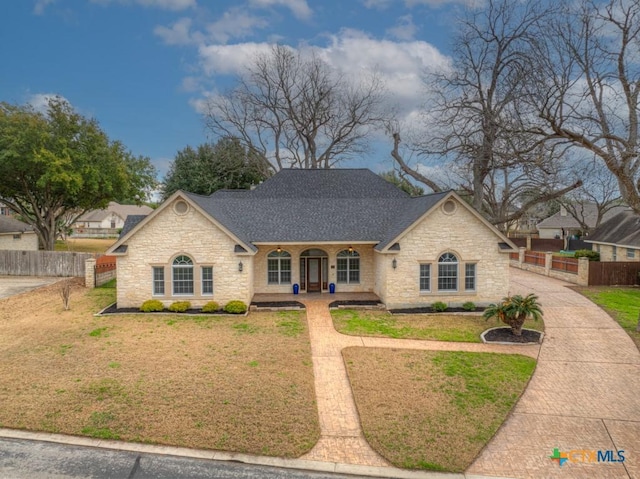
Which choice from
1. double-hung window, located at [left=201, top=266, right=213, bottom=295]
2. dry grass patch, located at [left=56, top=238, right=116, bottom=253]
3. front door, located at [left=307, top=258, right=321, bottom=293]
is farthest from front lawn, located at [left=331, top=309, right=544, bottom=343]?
dry grass patch, located at [left=56, top=238, right=116, bottom=253]

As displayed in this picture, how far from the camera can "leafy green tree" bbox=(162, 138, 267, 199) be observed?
3847 centimetres

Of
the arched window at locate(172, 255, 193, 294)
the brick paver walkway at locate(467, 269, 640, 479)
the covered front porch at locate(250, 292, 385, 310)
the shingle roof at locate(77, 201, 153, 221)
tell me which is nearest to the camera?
the brick paver walkway at locate(467, 269, 640, 479)

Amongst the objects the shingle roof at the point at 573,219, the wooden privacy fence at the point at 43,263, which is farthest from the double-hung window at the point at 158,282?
the shingle roof at the point at 573,219

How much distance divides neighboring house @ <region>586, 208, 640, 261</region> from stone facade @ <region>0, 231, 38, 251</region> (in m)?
50.9

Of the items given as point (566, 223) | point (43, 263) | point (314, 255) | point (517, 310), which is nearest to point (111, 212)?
point (43, 263)

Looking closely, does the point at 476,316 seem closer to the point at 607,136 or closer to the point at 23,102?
the point at 607,136

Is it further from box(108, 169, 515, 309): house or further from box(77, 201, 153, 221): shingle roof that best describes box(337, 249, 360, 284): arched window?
box(77, 201, 153, 221): shingle roof

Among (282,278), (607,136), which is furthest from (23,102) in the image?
(607,136)

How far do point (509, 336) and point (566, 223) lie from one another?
169 ft

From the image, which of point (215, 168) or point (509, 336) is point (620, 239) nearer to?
point (509, 336)

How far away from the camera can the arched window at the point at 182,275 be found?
58.1 feet

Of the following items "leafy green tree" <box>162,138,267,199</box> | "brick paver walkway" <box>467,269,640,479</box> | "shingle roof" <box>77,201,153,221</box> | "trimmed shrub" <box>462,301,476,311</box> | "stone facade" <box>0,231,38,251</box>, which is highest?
"leafy green tree" <box>162,138,267,199</box>

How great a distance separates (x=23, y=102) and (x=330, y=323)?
1245 inches

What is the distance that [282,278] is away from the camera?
2116 cm
